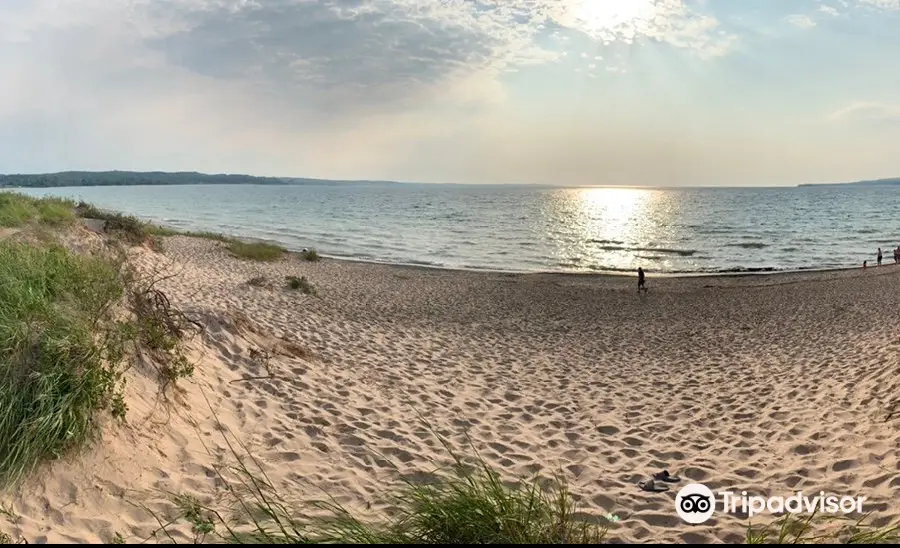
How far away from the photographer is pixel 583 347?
41.4 ft

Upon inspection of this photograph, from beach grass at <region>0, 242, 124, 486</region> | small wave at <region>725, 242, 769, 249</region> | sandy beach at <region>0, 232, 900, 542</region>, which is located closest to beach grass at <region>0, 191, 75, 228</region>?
sandy beach at <region>0, 232, 900, 542</region>

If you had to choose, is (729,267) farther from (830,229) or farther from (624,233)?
(830,229)

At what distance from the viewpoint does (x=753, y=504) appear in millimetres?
4742

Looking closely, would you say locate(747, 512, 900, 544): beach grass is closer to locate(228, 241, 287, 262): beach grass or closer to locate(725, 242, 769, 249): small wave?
locate(228, 241, 287, 262): beach grass

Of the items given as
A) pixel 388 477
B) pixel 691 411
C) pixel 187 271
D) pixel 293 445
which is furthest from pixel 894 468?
pixel 187 271

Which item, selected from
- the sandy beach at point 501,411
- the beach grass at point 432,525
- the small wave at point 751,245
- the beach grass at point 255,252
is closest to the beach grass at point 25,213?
the sandy beach at point 501,411

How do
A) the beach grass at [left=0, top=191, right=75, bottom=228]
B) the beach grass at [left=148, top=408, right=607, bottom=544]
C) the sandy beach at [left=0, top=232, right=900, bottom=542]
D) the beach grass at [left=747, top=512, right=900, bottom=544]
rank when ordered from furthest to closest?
the beach grass at [left=0, top=191, right=75, bottom=228] → the sandy beach at [left=0, top=232, right=900, bottom=542] → the beach grass at [left=747, top=512, right=900, bottom=544] → the beach grass at [left=148, top=408, right=607, bottom=544]

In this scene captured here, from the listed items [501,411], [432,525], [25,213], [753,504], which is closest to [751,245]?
[501,411]

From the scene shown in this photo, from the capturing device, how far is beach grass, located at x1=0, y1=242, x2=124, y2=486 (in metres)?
3.93

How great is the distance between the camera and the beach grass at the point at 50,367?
393 cm

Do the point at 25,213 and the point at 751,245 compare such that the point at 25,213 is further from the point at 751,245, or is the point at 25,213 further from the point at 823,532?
the point at 751,245

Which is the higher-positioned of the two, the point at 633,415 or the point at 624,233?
the point at 624,233

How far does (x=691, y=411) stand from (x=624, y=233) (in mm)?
49107

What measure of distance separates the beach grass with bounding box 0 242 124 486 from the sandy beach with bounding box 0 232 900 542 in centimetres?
23
